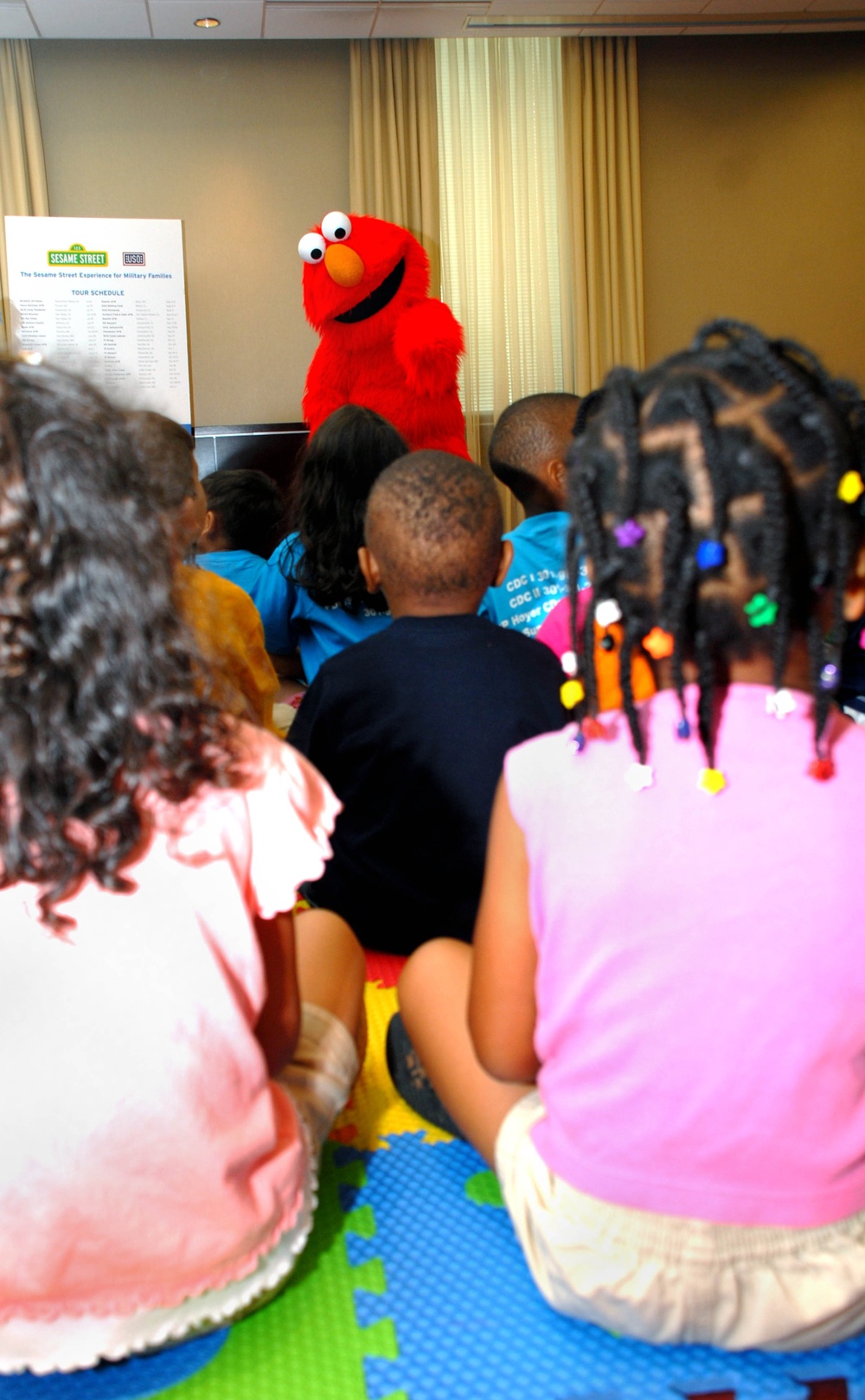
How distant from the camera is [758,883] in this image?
26.0 inches

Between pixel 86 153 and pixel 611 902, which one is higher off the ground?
pixel 86 153

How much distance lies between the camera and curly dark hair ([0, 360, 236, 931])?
25.7 inches

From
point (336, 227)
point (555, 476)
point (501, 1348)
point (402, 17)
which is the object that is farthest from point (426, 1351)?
point (402, 17)

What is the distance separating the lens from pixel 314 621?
6.66 feet

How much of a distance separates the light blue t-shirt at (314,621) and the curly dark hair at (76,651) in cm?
123

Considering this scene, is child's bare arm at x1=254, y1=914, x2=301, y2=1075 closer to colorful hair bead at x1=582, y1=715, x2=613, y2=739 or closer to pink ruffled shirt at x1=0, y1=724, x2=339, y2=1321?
pink ruffled shirt at x1=0, y1=724, x2=339, y2=1321

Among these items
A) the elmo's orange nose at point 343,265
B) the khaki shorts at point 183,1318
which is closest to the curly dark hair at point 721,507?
the khaki shorts at point 183,1318

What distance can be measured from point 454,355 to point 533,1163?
2464 millimetres

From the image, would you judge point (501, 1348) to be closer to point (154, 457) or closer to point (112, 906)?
point (112, 906)

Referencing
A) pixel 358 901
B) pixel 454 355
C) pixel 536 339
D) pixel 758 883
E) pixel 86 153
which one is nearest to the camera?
pixel 758 883

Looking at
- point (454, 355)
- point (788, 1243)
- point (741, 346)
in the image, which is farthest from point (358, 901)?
point (454, 355)

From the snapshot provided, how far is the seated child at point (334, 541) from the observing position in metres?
1.95

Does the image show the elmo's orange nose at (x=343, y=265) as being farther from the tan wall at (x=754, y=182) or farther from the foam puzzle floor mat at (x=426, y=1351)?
the foam puzzle floor mat at (x=426, y=1351)

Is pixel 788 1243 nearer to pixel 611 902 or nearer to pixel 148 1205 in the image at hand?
pixel 611 902
